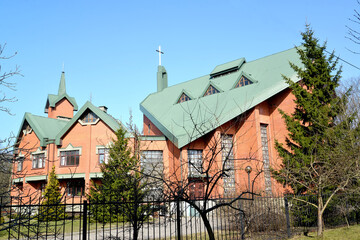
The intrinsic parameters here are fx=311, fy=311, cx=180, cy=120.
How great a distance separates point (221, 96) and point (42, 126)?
16048 mm

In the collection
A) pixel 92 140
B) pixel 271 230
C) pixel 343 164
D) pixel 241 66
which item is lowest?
pixel 271 230

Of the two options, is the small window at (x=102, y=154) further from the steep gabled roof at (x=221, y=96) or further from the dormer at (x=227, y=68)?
the dormer at (x=227, y=68)

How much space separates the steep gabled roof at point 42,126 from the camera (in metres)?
26.8

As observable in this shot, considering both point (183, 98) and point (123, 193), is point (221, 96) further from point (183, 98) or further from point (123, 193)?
point (123, 193)

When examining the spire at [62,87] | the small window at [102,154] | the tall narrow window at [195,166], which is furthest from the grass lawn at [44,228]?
the spire at [62,87]

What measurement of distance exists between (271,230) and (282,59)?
1739cm

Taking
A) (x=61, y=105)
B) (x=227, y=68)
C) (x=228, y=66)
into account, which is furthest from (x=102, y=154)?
(x=228, y=66)

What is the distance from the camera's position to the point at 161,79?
35656 millimetres

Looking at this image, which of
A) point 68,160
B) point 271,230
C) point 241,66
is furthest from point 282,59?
point 68,160

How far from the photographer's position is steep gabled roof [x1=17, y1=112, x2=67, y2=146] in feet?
88.1

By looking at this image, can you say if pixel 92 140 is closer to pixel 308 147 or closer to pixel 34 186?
pixel 34 186

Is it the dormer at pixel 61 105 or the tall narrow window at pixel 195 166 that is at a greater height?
the dormer at pixel 61 105

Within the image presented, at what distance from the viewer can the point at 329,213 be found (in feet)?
42.2

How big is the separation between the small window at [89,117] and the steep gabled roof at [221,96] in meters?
4.93
